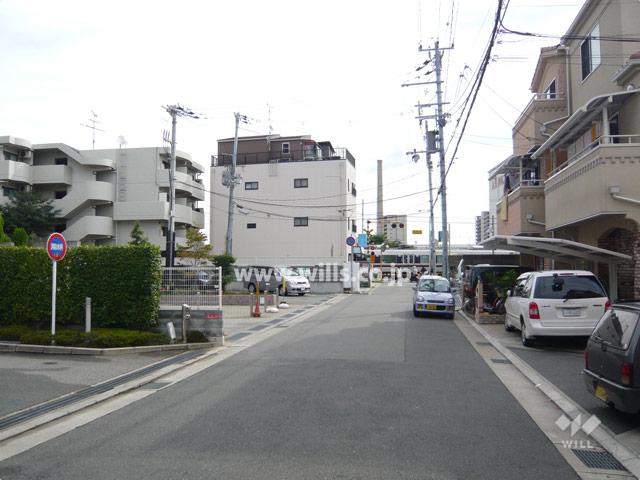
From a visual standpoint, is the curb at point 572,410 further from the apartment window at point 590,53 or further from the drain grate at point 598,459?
the apartment window at point 590,53

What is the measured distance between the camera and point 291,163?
44.7 metres

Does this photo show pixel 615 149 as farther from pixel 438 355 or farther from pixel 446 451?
pixel 446 451

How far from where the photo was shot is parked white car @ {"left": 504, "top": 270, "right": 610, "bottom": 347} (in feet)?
37.2

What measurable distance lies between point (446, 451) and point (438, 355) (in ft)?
19.7

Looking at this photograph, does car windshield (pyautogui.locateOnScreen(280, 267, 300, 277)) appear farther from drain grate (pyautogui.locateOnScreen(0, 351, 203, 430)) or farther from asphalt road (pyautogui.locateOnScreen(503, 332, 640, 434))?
drain grate (pyautogui.locateOnScreen(0, 351, 203, 430))

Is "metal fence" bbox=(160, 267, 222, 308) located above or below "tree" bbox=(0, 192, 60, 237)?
below

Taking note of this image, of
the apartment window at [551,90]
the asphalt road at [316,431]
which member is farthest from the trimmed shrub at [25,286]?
the apartment window at [551,90]

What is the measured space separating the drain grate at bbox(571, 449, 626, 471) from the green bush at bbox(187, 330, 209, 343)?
29.6 ft

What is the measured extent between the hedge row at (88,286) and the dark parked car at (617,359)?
9.51 metres

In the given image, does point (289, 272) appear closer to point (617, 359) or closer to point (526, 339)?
point (526, 339)

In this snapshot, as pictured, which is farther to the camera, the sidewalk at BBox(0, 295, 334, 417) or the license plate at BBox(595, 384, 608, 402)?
the sidewalk at BBox(0, 295, 334, 417)

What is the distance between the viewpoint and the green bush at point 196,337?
12.7m

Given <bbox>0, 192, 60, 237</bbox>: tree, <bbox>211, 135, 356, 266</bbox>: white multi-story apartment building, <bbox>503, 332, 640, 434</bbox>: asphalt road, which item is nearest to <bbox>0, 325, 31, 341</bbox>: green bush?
<bbox>503, 332, 640, 434</bbox>: asphalt road

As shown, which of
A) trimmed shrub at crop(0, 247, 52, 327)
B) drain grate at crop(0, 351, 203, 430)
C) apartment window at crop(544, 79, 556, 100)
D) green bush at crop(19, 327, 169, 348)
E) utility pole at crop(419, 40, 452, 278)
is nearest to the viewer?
drain grate at crop(0, 351, 203, 430)
